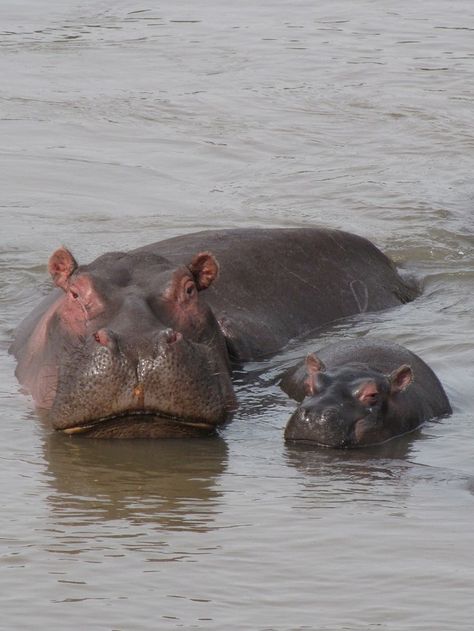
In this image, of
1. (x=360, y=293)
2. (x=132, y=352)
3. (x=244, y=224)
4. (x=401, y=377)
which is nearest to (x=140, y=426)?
(x=132, y=352)

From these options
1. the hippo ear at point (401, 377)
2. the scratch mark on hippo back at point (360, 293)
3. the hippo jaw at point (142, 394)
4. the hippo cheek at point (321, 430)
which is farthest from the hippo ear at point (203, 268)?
the scratch mark on hippo back at point (360, 293)

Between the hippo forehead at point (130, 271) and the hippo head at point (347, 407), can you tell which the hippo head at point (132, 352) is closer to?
the hippo forehead at point (130, 271)

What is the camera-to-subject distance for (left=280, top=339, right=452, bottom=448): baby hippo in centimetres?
720

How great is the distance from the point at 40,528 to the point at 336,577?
1.15 m

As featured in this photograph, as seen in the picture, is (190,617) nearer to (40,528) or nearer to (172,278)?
(40,528)

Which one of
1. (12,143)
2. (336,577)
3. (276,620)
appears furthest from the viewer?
(12,143)

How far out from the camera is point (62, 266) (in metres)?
7.68

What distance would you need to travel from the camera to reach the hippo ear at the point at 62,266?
762 centimetres

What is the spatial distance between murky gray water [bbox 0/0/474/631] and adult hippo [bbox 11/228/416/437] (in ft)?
0.53

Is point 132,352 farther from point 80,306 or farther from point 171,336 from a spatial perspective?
point 80,306

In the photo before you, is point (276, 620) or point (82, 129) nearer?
point (276, 620)

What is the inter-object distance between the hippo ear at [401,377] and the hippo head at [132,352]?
809 millimetres

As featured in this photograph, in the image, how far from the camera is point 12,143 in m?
14.6

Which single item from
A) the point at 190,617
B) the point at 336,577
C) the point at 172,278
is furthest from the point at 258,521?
the point at 172,278
